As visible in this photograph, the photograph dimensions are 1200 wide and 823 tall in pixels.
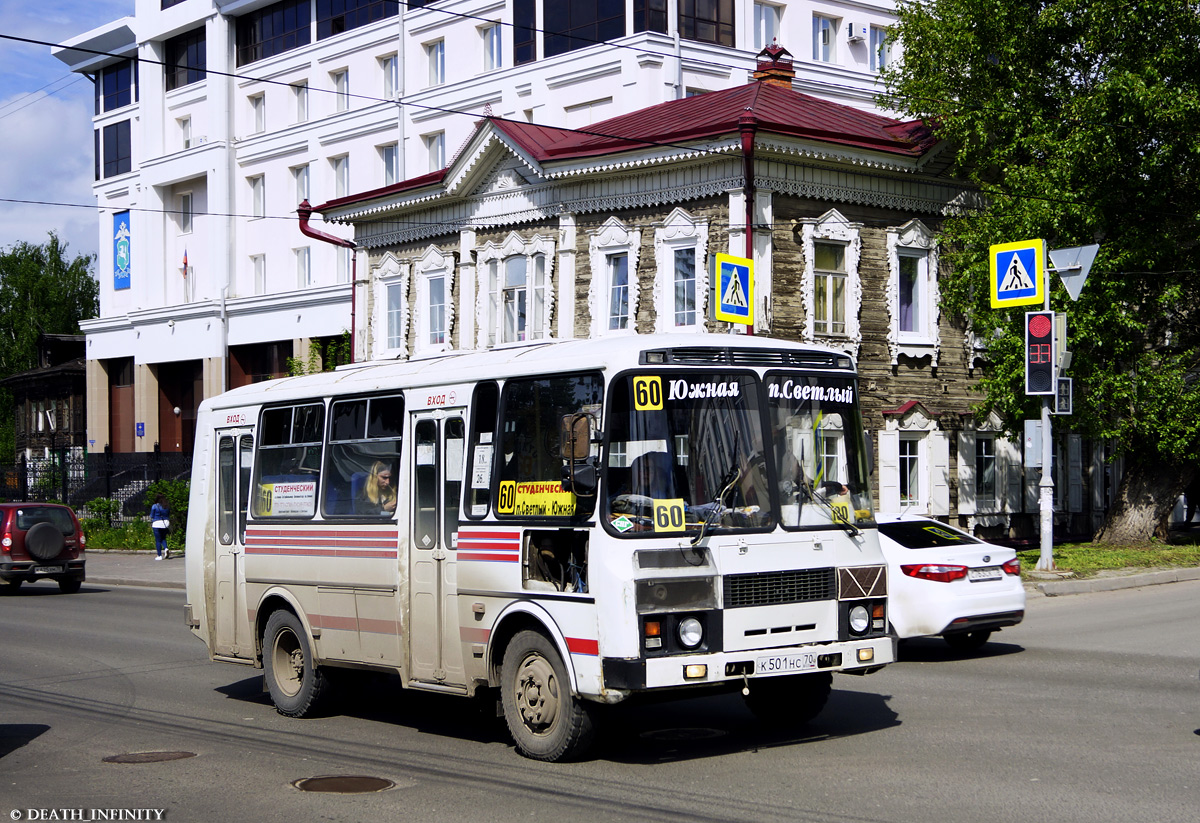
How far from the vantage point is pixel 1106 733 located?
993cm

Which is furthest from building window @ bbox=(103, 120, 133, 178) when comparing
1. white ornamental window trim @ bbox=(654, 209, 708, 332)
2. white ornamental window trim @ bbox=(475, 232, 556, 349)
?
white ornamental window trim @ bbox=(654, 209, 708, 332)

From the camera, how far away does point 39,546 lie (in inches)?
1071

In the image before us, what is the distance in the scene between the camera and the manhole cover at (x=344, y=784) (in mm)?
8594

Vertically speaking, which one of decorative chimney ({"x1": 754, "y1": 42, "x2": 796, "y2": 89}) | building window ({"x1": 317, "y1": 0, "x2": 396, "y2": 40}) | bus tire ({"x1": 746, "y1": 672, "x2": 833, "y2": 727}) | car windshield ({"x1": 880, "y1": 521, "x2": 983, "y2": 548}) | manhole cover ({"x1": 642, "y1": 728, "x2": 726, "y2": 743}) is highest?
building window ({"x1": 317, "y1": 0, "x2": 396, "y2": 40})

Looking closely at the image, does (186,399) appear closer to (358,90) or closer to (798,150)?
(358,90)

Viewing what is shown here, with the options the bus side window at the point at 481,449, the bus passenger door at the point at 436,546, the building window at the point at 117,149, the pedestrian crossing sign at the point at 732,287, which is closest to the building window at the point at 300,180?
the building window at the point at 117,149

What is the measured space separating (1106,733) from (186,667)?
9593 millimetres

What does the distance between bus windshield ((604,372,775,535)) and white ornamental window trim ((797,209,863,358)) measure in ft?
60.4

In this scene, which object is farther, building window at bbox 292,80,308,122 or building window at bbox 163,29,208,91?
building window at bbox 163,29,208,91

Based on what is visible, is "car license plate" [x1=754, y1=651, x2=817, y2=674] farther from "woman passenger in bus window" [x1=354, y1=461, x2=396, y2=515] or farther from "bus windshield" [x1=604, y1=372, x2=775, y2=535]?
"woman passenger in bus window" [x1=354, y1=461, x2=396, y2=515]

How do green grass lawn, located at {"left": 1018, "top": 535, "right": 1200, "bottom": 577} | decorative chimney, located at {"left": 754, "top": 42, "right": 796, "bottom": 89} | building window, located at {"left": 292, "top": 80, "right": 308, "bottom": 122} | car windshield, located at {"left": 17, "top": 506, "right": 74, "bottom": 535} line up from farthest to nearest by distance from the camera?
building window, located at {"left": 292, "top": 80, "right": 308, "bottom": 122} → decorative chimney, located at {"left": 754, "top": 42, "right": 796, "bottom": 89} → car windshield, located at {"left": 17, "top": 506, "right": 74, "bottom": 535} → green grass lawn, located at {"left": 1018, "top": 535, "right": 1200, "bottom": 577}

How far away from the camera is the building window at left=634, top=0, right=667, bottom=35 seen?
40188 millimetres

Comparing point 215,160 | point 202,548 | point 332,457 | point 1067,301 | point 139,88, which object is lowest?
point 202,548

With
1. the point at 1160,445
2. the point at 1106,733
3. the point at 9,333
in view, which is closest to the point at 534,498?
the point at 1106,733
